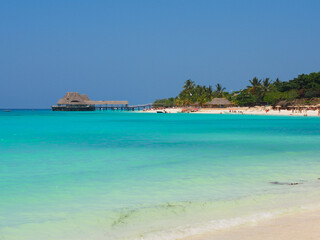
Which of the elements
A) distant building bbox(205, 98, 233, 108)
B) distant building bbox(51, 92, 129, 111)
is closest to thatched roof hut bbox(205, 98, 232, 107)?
distant building bbox(205, 98, 233, 108)

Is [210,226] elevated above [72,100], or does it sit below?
below

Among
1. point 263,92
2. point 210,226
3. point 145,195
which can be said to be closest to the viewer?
point 210,226

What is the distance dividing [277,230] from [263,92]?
106 metres

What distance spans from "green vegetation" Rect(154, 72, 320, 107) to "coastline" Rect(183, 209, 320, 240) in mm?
88821

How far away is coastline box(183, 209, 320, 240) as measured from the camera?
5.21m

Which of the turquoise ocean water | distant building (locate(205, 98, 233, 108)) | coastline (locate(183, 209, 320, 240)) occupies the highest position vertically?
distant building (locate(205, 98, 233, 108))

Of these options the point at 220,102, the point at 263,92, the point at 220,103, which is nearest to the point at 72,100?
the point at 220,102

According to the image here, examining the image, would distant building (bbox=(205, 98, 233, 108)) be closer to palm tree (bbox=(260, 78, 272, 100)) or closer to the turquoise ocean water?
palm tree (bbox=(260, 78, 272, 100))

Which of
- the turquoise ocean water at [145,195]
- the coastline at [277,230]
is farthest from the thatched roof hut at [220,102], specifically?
the coastline at [277,230]

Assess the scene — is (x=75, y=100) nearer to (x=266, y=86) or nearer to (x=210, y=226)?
(x=266, y=86)

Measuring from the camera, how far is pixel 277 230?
5.54 metres

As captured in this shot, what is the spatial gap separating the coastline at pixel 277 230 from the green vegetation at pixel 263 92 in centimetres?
8882

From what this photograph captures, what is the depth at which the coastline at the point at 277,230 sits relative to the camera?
17.1ft

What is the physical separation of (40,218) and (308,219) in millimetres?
4347
